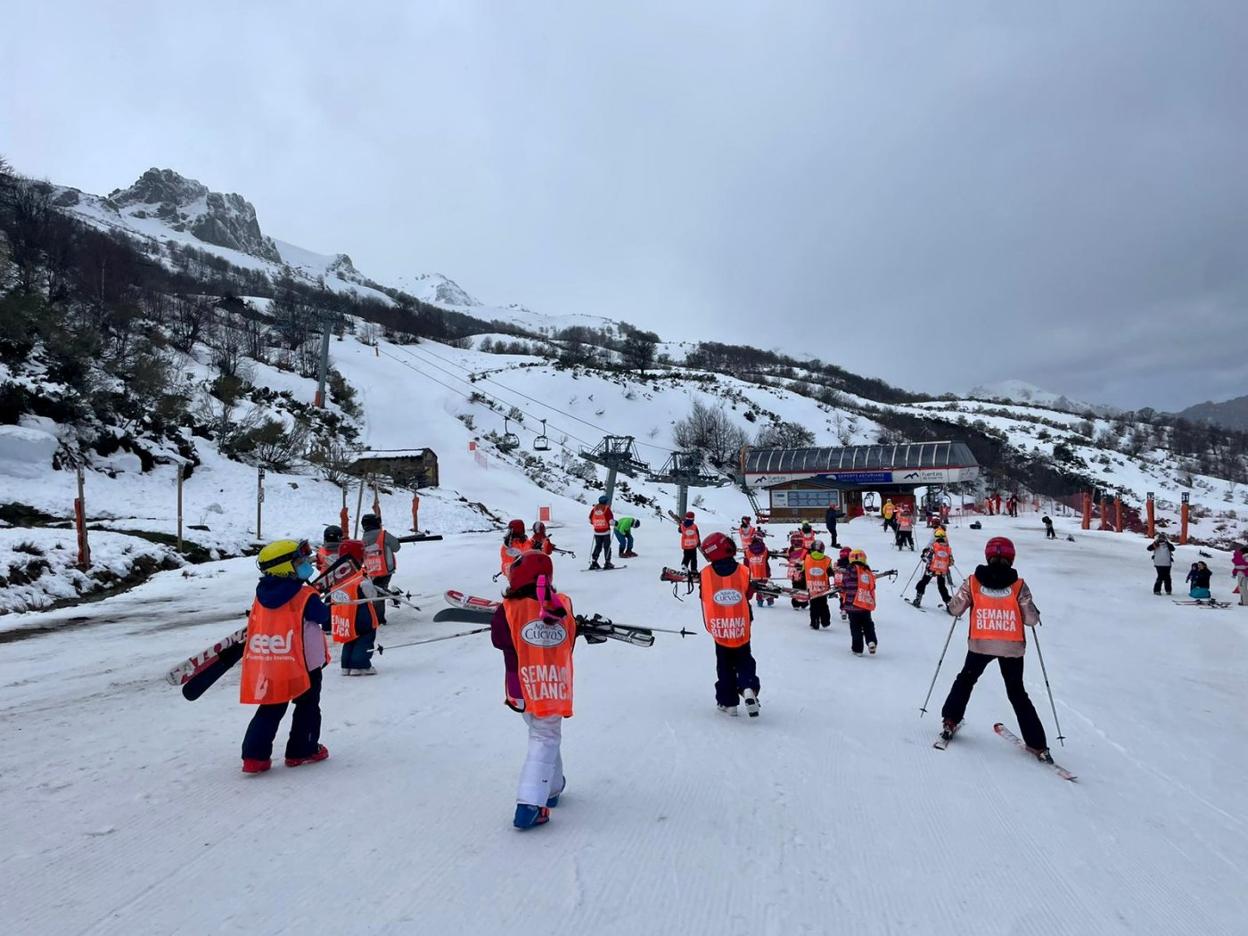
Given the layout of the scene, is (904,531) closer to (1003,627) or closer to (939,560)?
(939,560)

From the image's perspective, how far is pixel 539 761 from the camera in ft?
12.8

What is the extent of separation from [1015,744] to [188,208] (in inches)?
8967

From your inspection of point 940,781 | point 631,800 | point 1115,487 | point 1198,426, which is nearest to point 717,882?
point 631,800

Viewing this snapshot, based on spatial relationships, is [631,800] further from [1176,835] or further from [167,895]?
[1176,835]

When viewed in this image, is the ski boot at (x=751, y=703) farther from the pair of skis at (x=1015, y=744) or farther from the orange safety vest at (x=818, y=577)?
the orange safety vest at (x=818, y=577)

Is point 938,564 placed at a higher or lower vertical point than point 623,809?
higher

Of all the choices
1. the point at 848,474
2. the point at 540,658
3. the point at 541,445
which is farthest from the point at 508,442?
the point at 540,658

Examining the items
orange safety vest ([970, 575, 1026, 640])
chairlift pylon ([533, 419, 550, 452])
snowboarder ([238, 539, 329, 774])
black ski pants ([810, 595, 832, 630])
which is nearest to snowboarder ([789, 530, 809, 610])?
black ski pants ([810, 595, 832, 630])

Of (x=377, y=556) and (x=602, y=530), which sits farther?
(x=602, y=530)

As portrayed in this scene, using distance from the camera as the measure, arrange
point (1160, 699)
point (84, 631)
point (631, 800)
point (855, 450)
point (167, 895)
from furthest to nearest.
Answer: point (855, 450) → point (84, 631) → point (1160, 699) → point (631, 800) → point (167, 895)

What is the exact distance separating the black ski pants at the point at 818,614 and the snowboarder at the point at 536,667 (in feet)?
27.0

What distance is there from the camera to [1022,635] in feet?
18.3

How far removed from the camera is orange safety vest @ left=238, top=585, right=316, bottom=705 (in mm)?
4418

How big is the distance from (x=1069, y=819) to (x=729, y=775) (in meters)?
2.29
